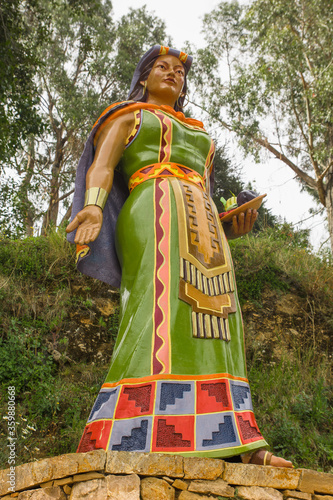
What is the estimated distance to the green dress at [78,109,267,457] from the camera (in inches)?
81.0

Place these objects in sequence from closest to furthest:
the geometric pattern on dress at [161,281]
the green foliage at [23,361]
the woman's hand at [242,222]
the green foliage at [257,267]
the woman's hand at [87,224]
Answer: the geometric pattern on dress at [161,281] → the woman's hand at [87,224] → the woman's hand at [242,222] → the green foliage at [23,361] → the green foliage at [257,267]

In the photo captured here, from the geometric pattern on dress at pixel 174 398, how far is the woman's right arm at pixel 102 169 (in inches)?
33.9

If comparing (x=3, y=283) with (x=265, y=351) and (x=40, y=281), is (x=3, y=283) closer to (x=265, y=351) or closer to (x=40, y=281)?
(x=40, y=281)

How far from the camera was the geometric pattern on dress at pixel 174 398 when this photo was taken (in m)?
2.06

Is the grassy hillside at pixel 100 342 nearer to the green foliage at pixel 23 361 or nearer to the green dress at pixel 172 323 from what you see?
the green foliage at pixel 23 361

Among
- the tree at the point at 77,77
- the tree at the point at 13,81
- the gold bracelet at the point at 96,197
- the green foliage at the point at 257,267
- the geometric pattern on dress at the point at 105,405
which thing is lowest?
the geometric pattern on dress at the point at 105,405

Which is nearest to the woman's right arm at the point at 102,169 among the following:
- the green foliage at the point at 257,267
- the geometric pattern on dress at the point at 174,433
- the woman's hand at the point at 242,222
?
the woman's hand at the point at 242,222

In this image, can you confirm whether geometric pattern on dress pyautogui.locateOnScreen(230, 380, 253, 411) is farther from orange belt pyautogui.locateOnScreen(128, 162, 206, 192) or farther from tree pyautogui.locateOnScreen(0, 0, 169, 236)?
tree pyautogui.locateOnScreen(0, 0, 169, 236)

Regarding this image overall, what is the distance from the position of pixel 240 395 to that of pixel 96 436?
0.68 metres

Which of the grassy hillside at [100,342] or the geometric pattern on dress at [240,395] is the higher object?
the grassy hillside at [100,342]

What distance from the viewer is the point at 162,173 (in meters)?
2.90

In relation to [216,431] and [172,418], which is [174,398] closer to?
[172,418]

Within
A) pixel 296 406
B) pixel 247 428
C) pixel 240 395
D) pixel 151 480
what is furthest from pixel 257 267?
pixel 151 480

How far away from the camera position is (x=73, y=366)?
419 cm
